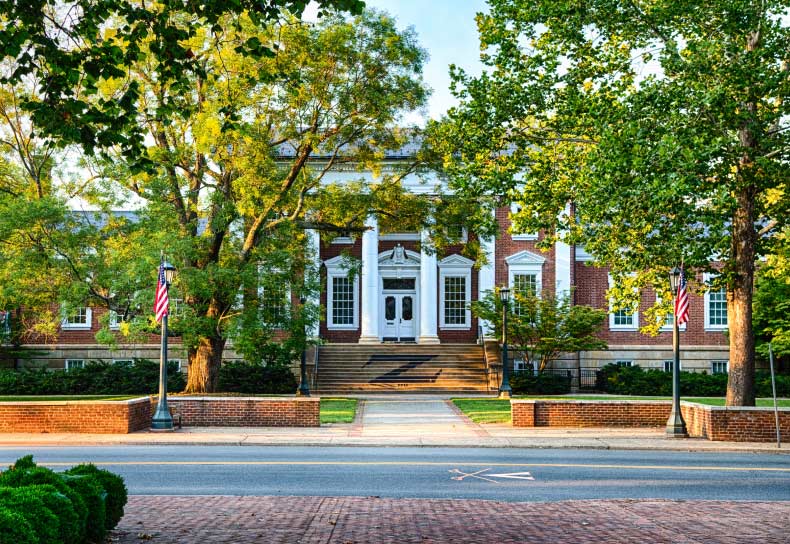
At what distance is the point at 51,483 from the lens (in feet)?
25.4

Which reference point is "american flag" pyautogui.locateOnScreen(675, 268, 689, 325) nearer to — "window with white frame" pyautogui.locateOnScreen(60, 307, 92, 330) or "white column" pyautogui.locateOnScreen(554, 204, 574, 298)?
"white column" pyautogui.locateOnScreen(554, 204, 574, 298)

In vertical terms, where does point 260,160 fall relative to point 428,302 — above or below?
above

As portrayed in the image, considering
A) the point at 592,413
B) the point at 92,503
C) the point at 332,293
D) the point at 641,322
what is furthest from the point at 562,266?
the point at 92,503

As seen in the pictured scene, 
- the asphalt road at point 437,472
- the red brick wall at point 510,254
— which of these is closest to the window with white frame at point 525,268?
the red brick wall at point 510,254

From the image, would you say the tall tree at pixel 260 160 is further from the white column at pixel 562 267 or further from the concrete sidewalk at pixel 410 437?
the white column at pixel 562 267

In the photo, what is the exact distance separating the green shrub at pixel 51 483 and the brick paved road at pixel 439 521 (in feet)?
4.63

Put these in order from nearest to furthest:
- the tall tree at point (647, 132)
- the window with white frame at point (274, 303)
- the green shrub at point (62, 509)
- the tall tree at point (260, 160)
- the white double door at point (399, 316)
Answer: the green shrub at point (62, 509), the tall tree at point (647, 132), the tall tree at point (260, 160), the window with white frame at point (274, 303), the white double door at point (399, 316)

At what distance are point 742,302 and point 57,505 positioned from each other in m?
19.5

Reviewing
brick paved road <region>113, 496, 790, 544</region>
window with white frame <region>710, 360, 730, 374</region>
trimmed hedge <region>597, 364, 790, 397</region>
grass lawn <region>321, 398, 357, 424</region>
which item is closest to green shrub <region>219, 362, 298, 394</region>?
grass lawn <region>321, 398, 357, 424</region>

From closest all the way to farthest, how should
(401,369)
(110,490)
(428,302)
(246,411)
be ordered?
(110,490)
(246,411)
(401,369)
(428,302)

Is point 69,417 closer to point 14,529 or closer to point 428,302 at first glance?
point 14,529

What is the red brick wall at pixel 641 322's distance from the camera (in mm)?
43906

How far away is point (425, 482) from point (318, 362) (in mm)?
27048

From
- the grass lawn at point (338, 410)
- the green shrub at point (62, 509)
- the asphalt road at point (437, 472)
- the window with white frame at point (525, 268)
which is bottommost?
the asphalt road at point (437, 472)
